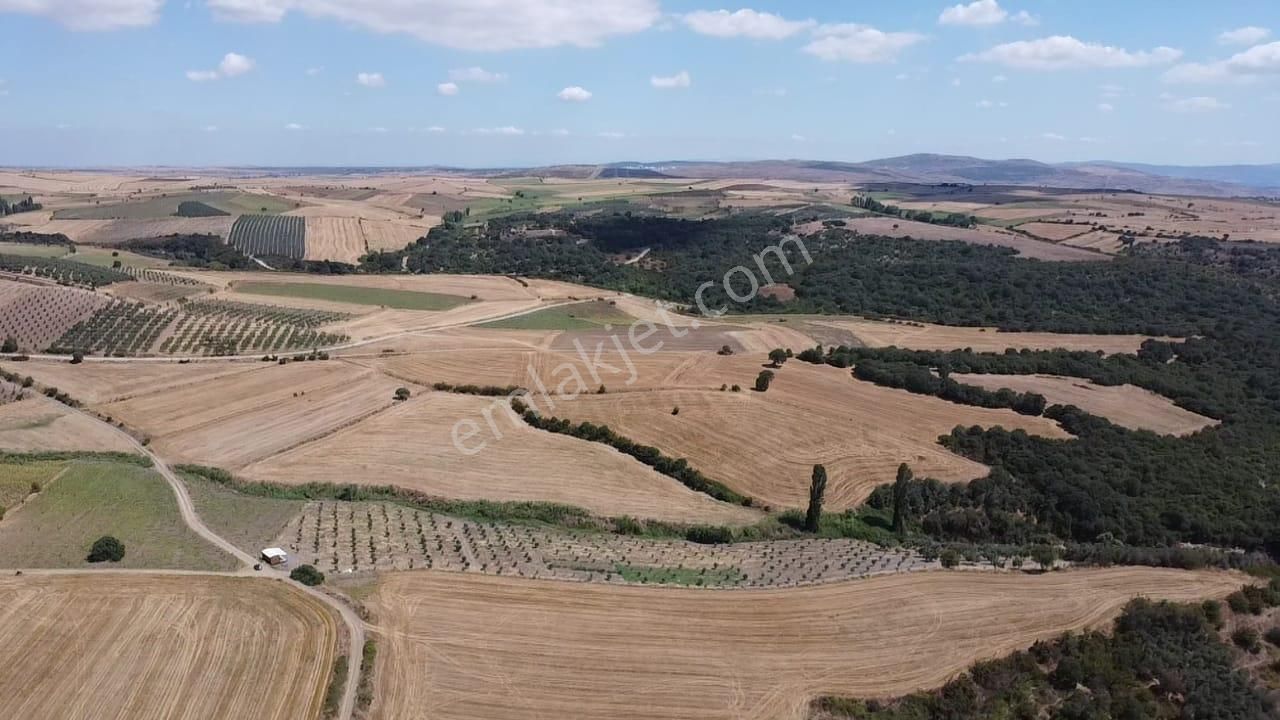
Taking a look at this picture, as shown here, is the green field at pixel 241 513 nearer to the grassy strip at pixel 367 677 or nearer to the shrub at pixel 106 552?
the shrub at pixel 106 552

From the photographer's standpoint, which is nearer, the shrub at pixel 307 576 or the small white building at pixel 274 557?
the shrub at pixel 307 576

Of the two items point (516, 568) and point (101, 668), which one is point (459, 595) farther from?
point (101, 668)

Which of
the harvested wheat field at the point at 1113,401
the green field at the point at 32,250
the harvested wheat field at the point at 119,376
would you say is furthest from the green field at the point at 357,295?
the harvested wheat field at the point at 1113,401

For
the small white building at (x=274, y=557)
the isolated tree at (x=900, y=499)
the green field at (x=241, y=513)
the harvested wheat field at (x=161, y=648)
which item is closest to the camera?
the harvested wheat field at (x=161, y=648)

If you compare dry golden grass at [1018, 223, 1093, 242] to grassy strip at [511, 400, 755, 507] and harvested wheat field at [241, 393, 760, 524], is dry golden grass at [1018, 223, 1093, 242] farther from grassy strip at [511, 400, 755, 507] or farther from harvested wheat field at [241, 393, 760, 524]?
harvested wheat field at [241, 393, 760, 524]

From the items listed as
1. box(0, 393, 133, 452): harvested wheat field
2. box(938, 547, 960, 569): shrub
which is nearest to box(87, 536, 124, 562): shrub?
box(0, 393, 133, 452): harvested wheat field

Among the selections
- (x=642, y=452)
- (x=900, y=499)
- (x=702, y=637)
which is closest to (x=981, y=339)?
(x=900, y=499)

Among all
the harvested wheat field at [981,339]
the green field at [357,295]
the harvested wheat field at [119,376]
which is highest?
the green field at [357,295]
